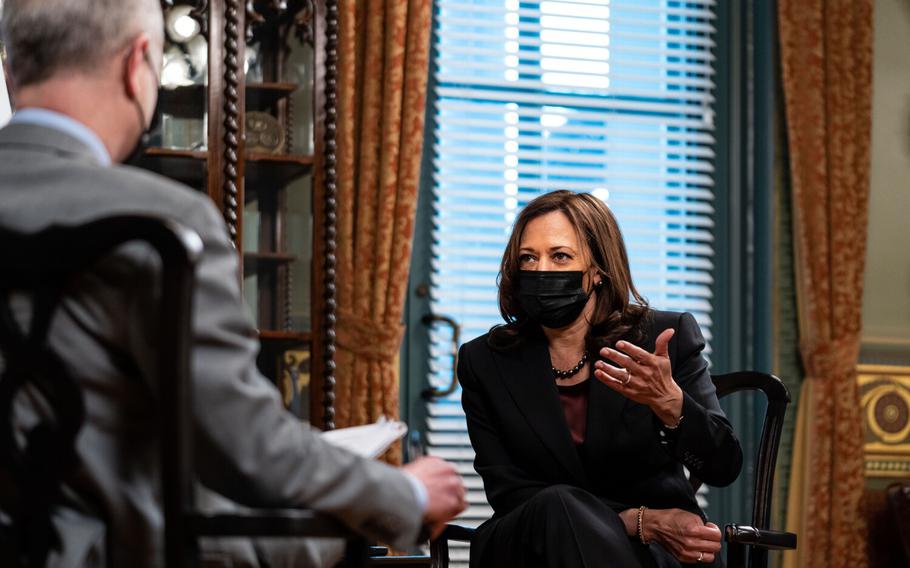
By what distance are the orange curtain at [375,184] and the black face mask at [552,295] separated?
1556 mm

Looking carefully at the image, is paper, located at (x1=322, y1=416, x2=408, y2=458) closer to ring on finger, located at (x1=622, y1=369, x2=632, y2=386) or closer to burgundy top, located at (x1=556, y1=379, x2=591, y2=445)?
ring on finger, located at (x1=622, y1=369, x2=632, y2=386)

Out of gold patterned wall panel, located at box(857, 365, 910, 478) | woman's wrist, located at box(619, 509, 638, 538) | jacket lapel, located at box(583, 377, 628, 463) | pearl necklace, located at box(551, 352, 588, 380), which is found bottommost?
gold patterned wall panel, located at box(857, 365, 910, 478)

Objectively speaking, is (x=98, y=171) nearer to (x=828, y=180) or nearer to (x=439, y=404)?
(x=439, y=404)

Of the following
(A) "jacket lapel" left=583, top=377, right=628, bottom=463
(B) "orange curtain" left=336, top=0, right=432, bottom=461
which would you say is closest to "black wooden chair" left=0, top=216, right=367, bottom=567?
(A) "jacket lapel" left=583, top=377, right=628, bottom=463

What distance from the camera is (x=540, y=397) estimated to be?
270 centimetres

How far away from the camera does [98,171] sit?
1231 millimetres

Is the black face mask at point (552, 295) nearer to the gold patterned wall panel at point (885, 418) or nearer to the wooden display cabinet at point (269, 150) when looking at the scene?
the wooden display cabinet at point (269, 150)

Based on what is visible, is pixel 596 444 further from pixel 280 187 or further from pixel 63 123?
pixel 280 187

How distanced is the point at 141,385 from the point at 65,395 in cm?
8

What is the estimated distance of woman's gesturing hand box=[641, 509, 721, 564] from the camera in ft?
8.00

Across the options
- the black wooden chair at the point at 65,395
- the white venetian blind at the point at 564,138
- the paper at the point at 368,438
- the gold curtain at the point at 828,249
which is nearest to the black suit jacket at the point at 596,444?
the paper at the point at 368,438

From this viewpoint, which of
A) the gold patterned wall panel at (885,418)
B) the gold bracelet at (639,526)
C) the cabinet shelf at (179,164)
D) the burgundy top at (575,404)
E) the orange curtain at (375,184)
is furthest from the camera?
the gold patterned wall panel at (885,418)

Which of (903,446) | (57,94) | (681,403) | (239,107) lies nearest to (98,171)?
(57,94)

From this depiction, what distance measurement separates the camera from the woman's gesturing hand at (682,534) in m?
2.44
